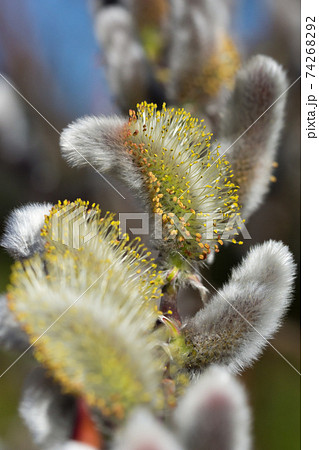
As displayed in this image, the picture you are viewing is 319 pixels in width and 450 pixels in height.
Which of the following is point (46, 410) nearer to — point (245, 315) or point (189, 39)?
point (245, 315)

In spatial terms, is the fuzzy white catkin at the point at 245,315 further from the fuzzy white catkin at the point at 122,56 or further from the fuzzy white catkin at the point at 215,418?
the fuzzy white catkin at the point at 122,56

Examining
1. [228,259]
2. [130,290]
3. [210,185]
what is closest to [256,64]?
[210,185]

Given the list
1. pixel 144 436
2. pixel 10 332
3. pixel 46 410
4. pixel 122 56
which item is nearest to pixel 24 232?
pixel 10 332

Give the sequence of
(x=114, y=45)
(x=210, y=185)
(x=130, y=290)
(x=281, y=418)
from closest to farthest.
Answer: (x=130, y=290) → (x=210, y=185) → (x=281, y=418) → (x=114, y=45)

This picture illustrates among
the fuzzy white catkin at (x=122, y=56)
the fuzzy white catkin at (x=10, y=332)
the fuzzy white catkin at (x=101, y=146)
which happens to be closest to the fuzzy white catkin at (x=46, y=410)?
Result: the fuzzy white catkin at (x=10, y=332)

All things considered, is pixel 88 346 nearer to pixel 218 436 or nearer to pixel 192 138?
pixel 218 436

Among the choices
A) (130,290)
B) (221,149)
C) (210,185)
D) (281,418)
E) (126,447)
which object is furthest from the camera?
(281,418)

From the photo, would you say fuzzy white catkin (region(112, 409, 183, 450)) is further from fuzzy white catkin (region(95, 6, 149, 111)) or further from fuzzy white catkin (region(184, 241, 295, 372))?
fuzzy white catkin (region(95, 6, 149, 111))
